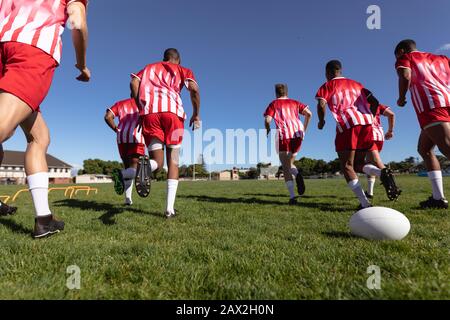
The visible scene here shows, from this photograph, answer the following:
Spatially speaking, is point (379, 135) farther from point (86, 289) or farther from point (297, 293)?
point (86, 289)

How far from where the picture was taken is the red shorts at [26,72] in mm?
2521

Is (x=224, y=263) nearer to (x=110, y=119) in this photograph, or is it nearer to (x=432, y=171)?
(x=432, y=171)

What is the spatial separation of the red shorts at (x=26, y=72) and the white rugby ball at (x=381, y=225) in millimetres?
3432

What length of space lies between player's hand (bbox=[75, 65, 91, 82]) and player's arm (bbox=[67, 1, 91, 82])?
7cm

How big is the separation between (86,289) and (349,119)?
5.02 meters

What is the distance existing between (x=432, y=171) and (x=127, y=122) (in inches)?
256

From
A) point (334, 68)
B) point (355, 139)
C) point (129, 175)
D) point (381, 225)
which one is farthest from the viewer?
point (129, 175)

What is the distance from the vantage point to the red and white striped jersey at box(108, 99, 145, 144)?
693cm

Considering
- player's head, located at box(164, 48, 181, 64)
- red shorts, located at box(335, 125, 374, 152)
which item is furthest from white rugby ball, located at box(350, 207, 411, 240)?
player's head, located at box(164, 48, 181, 64)

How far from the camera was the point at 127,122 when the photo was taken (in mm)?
7012

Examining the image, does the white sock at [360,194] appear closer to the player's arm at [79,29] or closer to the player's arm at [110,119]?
the player's arm at [79,29]

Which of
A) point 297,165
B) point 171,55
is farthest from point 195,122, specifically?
point 297,165
